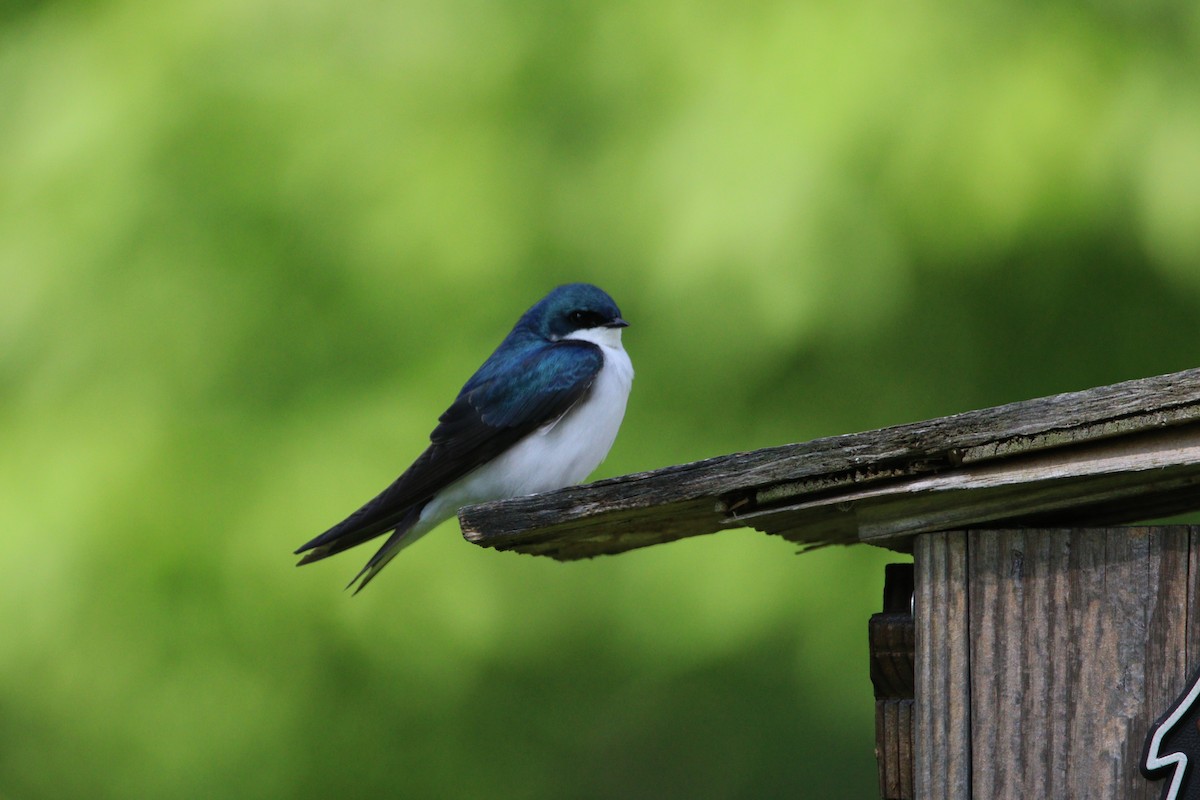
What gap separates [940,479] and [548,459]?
3.80 ft

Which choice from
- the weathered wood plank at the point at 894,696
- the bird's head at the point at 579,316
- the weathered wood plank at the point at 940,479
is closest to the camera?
the weathered wood plank at the point at 940,479

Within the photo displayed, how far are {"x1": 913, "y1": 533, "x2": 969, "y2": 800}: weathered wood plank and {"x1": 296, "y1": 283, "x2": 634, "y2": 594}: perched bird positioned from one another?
1.05 meters

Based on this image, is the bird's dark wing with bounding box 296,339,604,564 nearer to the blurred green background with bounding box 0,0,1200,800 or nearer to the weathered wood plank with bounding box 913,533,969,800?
the weathered wood plank with bounding box 913,533,969,800

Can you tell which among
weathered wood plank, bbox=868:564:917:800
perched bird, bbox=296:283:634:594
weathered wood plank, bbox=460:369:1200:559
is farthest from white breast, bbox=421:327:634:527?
weathered wood plank, bbox=868:564:917:800

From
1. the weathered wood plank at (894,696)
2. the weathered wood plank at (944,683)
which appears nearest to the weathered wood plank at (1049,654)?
the weathered wood plank at (944,683)

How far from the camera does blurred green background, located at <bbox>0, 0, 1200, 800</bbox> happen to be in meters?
4.30

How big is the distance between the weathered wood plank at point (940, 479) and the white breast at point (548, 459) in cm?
61

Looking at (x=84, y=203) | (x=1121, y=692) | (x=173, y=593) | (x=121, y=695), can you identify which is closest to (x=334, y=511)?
(x=173, y=593)

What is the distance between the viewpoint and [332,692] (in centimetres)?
464

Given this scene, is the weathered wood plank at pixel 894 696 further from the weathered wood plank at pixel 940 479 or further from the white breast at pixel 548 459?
the white breast at pixel 548 459

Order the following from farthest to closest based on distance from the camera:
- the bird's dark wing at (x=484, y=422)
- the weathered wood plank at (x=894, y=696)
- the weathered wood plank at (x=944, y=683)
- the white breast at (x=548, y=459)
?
the white breast at (x=548, y=459) → the bird's dark wing at (x=484, y=422) → the weathered wood plank at (x=894, y=696) → the weathered wood plank at (x=944, y=683)

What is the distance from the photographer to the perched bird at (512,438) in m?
2.83

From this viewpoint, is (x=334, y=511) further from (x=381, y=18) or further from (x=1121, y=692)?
(x=1121, y=692)

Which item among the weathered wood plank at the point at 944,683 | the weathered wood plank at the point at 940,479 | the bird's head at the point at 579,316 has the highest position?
the bird's head at the point at 579,316
